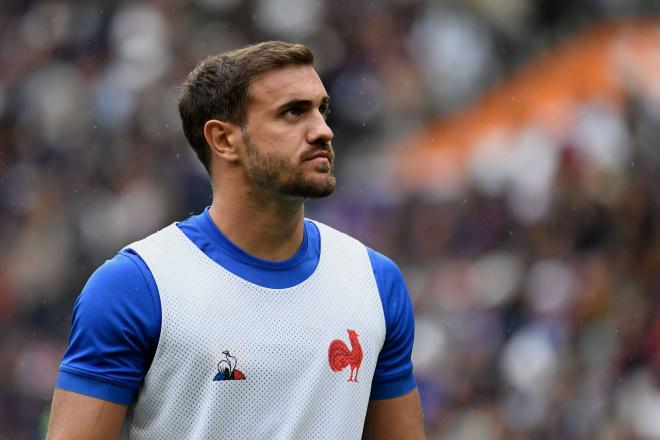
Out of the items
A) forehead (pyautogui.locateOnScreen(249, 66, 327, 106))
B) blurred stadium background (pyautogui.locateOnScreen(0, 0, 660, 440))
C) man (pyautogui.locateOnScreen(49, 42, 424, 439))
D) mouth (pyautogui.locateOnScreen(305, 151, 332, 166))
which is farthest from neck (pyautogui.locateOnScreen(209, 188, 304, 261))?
blurred stadium background (pyautogui.locateOnScreen(0, 0, 660, 440))

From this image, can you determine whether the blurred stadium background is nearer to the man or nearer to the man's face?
the man

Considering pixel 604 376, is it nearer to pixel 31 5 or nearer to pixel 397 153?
pixel 397 153

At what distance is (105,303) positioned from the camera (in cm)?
275

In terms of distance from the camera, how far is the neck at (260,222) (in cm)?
300

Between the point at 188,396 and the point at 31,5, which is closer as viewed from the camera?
the point at 188,396

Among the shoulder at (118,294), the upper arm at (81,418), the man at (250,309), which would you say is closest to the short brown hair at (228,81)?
the man at (250,309)

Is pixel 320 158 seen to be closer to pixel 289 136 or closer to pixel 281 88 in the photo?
pixel 289 136

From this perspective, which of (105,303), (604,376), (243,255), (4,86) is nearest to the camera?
(105,303)

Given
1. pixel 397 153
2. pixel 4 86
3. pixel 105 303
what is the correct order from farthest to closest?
pixel 4 86, pixel 397 153, pixel 105 303

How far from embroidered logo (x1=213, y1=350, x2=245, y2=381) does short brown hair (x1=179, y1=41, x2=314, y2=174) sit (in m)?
0.56

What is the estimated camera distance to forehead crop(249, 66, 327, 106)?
2994 millimetres

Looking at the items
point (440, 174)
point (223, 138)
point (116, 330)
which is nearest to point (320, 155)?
point (223, 138)

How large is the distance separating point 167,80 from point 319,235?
4.64m

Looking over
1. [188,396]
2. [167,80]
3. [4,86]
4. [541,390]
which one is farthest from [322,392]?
[4,86]
